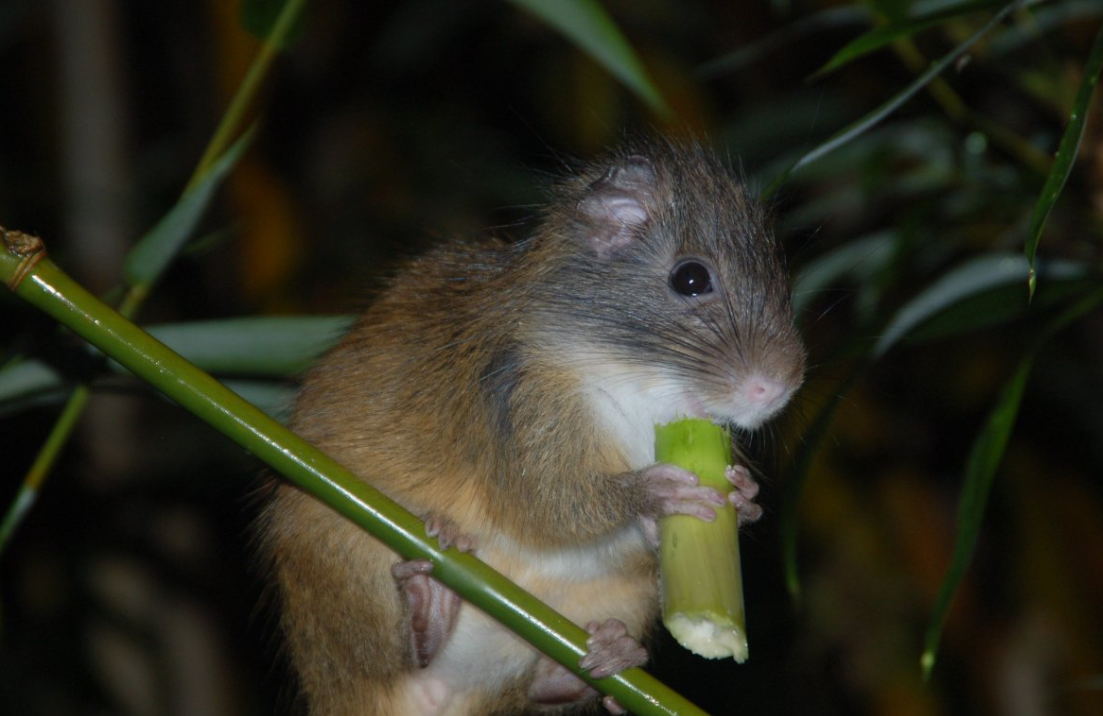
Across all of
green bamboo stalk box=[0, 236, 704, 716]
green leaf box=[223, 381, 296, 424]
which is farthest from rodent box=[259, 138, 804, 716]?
green bamboo stalk box=[0, 236, 704, 716]

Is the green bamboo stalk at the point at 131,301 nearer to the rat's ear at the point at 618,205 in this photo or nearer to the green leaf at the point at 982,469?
the rat's ear at the point at 618,205

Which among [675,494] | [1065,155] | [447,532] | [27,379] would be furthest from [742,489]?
[27,379]

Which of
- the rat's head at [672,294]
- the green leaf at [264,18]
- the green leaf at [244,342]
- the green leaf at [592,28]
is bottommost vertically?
the green leaf at [244,342]

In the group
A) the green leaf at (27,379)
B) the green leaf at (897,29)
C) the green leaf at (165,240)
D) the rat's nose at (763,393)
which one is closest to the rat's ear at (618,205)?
the rat's nose at (763,393)

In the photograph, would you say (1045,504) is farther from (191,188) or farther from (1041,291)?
(191,188)

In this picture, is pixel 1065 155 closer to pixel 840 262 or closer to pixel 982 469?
pixel 982 469

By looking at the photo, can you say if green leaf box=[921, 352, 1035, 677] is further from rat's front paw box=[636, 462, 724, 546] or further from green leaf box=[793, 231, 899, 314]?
green leaf box=[793, 231, 899, 314]
